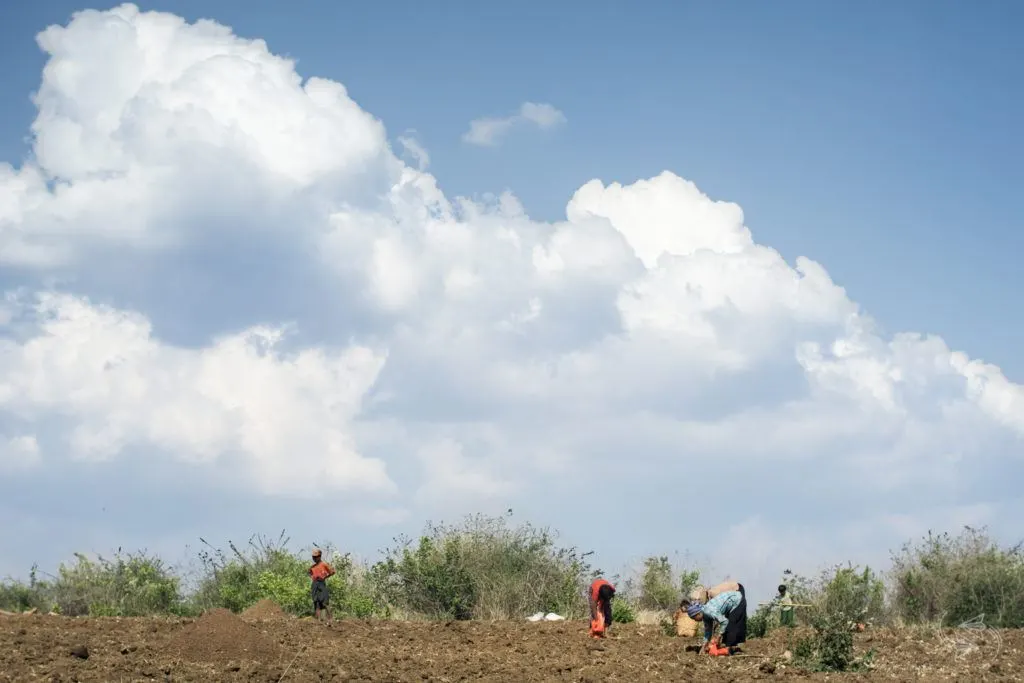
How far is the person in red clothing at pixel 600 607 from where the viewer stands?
21.7m

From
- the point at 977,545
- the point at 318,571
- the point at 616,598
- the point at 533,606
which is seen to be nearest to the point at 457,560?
the point at 533,606

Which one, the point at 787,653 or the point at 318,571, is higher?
the point at 318,571

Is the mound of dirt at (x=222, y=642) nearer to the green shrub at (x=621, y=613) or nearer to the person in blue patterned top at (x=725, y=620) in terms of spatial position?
the person in blue patterned top at (x=725, y=620)

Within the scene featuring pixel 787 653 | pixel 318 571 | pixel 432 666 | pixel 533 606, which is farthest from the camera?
pixel 533 606

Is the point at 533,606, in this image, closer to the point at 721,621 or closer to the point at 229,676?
the point at 721,621

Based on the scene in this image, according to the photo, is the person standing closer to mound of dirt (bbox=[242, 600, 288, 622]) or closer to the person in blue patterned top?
the person in blue patterned top

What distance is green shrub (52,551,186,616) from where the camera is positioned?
103 ft

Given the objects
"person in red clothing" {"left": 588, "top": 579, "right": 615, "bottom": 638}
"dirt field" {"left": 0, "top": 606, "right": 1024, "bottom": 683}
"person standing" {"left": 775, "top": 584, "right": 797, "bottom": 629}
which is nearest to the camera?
"dirt field" {"left": 0, "top": 606, "right": 1024, "bottom": 683}

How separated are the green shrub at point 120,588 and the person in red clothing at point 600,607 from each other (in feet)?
48.1

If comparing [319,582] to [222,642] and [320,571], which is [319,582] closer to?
[320,571]

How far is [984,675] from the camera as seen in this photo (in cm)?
1633

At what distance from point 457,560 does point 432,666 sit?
626 inches

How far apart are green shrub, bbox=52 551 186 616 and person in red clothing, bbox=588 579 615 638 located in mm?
14662

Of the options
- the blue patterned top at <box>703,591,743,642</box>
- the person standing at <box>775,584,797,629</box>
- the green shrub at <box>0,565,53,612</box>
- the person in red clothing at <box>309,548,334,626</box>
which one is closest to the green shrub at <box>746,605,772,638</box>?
the person standing at <box>775,584,797,629</box>
